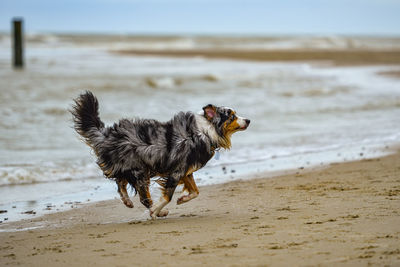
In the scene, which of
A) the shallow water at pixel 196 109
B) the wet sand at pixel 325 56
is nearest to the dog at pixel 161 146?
the shallow water at pixel 196 109

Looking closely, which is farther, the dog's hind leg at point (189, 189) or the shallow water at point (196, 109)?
the shallow water at point (196, 109)

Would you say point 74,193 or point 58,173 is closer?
point 74,193

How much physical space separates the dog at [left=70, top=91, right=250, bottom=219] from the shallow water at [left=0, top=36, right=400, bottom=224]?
115cm

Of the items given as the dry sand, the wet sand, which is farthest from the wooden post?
the dry sand

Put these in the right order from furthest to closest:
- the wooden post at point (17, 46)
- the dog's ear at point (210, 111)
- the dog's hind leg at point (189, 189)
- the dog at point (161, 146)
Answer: the wooden post at point (17, 46), the dog's hind leg at point (189, 189), the dog's ear at point (210, 111), the dog at point (161, 146)

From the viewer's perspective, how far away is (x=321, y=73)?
31938 mm

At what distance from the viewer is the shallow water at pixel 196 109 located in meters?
9.48

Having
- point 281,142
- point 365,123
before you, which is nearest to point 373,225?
point 281,142

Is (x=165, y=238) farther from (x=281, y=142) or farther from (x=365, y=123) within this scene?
(x=365, y=123)

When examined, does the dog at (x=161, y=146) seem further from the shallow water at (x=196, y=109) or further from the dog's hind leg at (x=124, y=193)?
the shallow water at (x=196, y=109)

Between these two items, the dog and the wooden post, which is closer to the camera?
the dog

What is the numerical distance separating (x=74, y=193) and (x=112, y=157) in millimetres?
1807

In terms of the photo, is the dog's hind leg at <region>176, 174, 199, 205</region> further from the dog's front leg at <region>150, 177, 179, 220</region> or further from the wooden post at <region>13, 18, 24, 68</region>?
the wooden post at <region>13, 18, 24, 68</region>

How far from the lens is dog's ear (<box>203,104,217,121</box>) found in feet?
23.5
